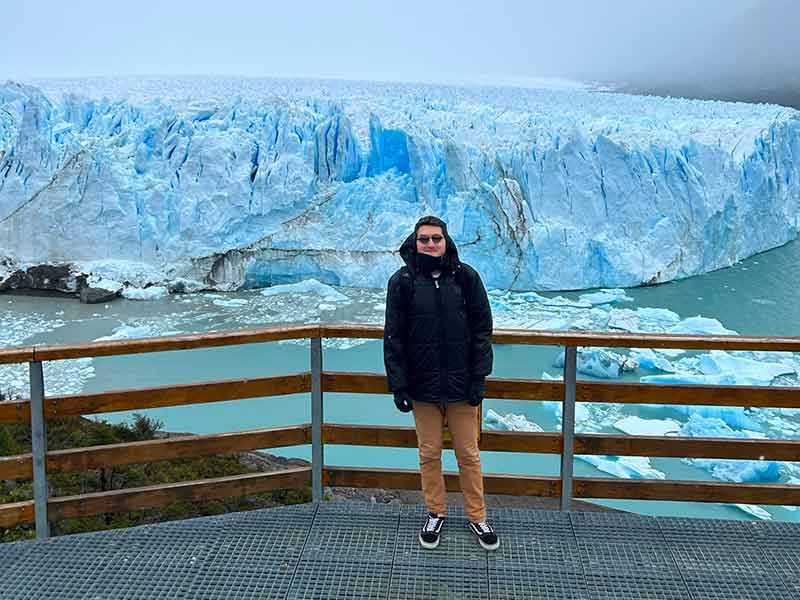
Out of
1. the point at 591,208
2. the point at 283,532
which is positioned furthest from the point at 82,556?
the point at 591,208

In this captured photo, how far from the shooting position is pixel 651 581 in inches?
83.0

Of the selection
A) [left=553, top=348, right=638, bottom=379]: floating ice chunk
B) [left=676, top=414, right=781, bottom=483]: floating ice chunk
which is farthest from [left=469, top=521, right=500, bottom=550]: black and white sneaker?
[left=553, top=348, right=638, bottom=379]: floating ice chunk

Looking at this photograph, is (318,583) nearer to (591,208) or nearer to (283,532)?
(283,532)

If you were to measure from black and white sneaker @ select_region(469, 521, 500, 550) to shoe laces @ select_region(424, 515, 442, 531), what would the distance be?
11cm

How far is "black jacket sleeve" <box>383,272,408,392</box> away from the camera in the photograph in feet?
7.04

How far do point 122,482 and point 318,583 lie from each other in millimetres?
3115

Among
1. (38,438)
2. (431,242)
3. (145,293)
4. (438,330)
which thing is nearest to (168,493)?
(38,438)

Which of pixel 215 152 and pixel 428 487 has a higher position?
pixel 215 152

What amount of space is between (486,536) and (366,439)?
1.59 ft

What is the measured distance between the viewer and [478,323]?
7.13 feet

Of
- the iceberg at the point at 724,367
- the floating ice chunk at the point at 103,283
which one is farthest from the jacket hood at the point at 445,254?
the floating ice chunk at the point at 103,283

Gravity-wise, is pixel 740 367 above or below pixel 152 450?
below

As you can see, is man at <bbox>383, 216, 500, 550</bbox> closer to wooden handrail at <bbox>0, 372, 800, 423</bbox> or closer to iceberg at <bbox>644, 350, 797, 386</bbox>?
wooden handrail at <bbox>0, 372, 800, 423</bbox>

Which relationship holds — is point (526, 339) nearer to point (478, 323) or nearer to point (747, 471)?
point (478, 323)
